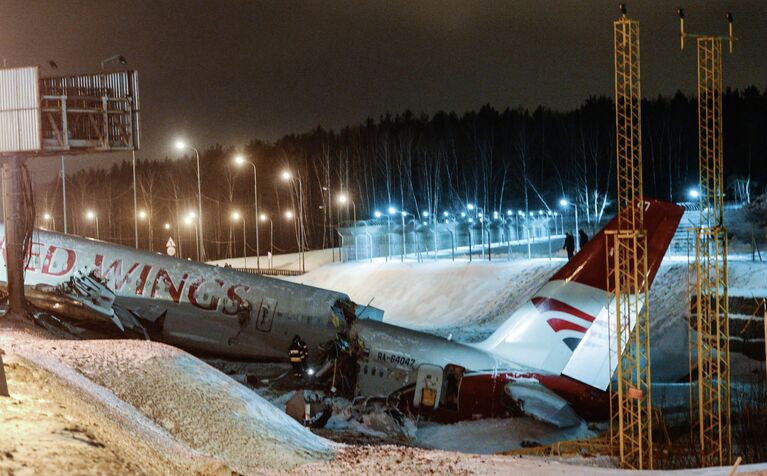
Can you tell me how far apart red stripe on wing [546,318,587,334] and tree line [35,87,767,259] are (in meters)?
48.9

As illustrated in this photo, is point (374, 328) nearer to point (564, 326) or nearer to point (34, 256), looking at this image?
point (564, 326)

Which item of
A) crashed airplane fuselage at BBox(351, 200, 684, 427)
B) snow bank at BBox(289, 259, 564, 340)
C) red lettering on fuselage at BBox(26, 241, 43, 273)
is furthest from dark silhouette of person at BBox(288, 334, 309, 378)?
snow bank at BBox(289, 259, 564, 340)

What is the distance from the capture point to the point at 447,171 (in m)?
96.7

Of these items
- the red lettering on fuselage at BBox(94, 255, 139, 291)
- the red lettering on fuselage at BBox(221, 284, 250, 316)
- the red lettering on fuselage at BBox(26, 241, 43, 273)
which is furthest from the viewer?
the red lettering on fuselage at BBox(26, 241, 43, 273)

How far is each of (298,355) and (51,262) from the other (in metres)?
9.69

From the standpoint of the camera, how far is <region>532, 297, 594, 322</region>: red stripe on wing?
66.8ft

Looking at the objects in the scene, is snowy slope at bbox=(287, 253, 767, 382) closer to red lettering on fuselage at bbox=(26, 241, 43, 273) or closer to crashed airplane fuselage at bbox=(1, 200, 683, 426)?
crashed airplane fuselage at bbox=(1, 200, 683, 426)

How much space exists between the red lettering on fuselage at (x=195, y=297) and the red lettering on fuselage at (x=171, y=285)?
35 centimetres

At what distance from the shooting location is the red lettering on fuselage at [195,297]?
23609mm

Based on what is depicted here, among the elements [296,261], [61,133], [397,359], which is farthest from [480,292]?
[296,261]

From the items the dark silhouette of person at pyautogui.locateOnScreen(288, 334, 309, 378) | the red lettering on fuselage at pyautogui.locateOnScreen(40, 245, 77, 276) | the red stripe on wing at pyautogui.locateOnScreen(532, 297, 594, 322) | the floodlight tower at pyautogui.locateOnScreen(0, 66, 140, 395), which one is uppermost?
the floodlight tower at pyautogui.locateOnScreen(0, 66, 140, 395)

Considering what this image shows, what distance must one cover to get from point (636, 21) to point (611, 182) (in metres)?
69.8

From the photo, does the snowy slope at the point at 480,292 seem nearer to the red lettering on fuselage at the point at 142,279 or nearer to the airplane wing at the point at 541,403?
the airplane wing at the point at 541,403

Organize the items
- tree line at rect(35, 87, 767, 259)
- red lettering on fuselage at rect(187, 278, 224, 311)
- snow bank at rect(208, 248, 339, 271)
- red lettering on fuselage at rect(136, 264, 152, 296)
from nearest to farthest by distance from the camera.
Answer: red lettering on fuselage at rect(187, 278, 224, 311), red lettering on fuselage at rect(136, 264, 152, 296), snow bank at rect(208, 248, 339, 271), tree line at rect(35, 87, 767, 259)
